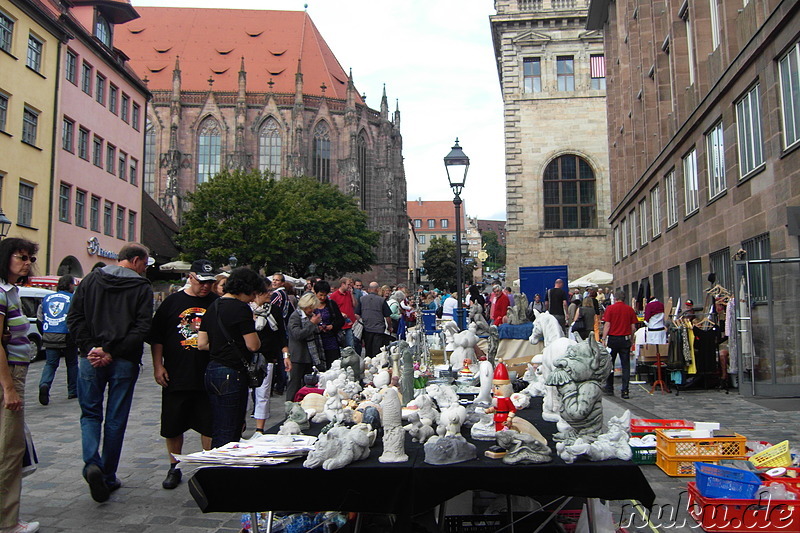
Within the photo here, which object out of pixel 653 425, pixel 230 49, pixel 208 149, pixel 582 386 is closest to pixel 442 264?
pixel 208 149

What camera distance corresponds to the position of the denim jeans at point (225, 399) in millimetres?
4988

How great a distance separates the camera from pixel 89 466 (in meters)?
5.16

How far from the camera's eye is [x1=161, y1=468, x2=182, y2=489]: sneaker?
5.59 m

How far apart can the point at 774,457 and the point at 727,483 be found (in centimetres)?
80

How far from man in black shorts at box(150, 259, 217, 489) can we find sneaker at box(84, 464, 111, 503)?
54cm

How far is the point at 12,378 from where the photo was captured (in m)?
4.43

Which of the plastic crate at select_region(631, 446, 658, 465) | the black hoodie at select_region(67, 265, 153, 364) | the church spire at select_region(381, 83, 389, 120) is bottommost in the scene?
the plastic crate at select_region(631, 446, 658, 465)

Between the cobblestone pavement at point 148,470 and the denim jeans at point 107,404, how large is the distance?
350 mm

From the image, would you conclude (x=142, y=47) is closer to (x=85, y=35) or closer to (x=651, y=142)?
(x=85, y=35)

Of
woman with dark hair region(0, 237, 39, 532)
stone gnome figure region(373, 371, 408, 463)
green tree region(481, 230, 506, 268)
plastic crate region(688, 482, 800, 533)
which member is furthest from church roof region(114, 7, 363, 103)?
green tree region(481, 230, 506, 268)

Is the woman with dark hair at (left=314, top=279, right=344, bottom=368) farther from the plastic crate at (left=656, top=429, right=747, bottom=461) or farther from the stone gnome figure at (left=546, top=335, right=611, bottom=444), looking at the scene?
the stone gnome figure at (left=546, top=335, right=611, bottom=444)

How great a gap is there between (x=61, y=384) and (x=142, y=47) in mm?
71232

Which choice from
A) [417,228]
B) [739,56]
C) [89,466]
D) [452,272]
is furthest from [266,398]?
[417,228]

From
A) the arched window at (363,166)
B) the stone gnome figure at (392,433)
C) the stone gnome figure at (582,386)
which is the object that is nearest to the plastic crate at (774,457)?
the stone gnome figure at (582,386)
